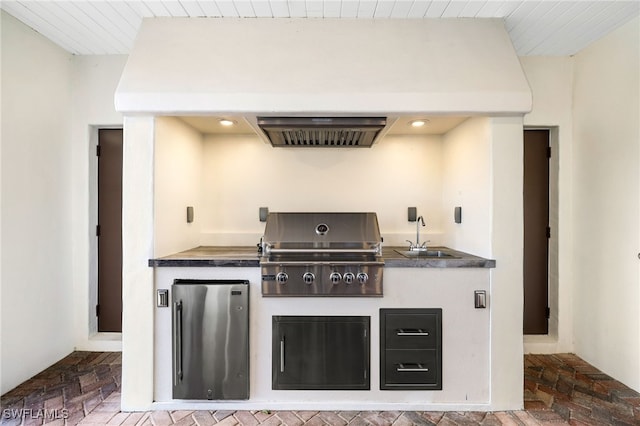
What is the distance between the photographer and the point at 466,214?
2.74 meters

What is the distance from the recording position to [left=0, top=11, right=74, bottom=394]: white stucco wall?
2543 millimetres

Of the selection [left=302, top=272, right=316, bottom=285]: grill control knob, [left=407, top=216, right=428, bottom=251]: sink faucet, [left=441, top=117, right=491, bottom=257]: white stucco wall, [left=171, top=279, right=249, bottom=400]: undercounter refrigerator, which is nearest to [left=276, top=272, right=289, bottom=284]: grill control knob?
[left=302, top=272, right=316, bottom=285]: grill control knob

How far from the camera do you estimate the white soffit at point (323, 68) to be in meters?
2.28

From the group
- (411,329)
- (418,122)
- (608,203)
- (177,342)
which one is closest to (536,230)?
(608,203)

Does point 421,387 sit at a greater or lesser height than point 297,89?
lesser

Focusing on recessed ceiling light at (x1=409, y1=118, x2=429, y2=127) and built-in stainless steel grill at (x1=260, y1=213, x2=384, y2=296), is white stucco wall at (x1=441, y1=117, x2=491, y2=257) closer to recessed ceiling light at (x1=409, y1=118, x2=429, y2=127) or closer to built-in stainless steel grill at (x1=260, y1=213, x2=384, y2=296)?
recessed ceiling light at (x1=409, y1=118, x2=429, y2=127)

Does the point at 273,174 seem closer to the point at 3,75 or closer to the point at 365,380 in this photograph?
the point at 365,380

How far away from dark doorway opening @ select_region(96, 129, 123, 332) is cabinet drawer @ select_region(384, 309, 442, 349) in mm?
2733

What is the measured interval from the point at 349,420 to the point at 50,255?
2.90 m

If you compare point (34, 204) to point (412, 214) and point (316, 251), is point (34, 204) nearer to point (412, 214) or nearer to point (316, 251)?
point (316, 251)

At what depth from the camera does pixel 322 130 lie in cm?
255

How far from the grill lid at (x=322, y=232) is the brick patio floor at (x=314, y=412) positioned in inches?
46.0

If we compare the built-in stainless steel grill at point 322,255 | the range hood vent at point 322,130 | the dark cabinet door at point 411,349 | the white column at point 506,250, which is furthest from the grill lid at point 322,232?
the white column at point 506,250

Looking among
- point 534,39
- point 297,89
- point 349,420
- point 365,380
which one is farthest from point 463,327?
point 534,39
